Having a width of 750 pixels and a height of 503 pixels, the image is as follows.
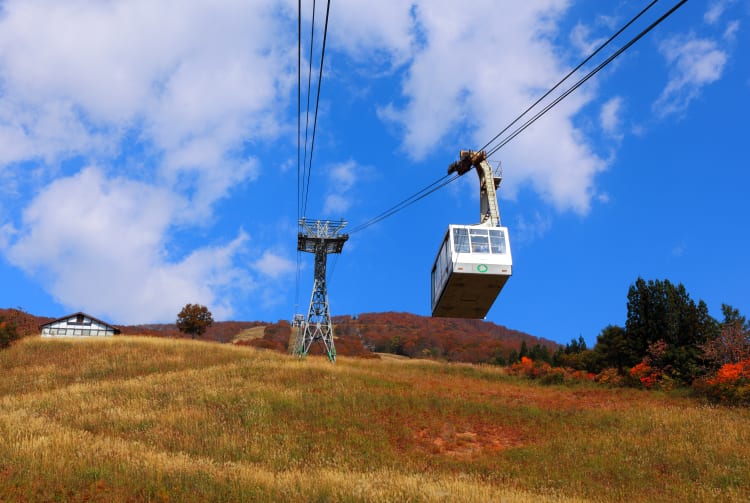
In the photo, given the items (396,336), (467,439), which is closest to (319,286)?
(467,439)

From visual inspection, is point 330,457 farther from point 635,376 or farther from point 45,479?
point 635,376

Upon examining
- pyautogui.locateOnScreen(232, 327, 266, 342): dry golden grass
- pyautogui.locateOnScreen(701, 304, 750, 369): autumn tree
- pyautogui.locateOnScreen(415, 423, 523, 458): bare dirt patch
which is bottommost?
pyautogui.locateOnScreen(415, 423, 523, 458): bare dirt patch

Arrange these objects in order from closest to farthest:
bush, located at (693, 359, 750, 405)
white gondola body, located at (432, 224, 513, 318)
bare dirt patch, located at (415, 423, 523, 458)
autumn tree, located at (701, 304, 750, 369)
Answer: white gondola body, located at (432, 224, 513, 318)
bare dirt patch, located at (415, 423, 523, 458)
bush, located at (693, 359, 750, 405)
autumn tree, located at (701, 304, 750, 369)

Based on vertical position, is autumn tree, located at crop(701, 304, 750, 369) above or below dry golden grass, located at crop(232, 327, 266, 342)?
below

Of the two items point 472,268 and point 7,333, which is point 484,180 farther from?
point 7,333

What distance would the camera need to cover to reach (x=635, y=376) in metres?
46.5

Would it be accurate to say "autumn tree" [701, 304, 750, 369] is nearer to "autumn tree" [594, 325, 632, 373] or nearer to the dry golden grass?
"autumn tree" [594, 325, 632, 373]

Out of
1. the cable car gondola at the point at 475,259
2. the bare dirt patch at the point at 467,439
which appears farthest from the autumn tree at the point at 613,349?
the cable car gondola at the point at 475,259

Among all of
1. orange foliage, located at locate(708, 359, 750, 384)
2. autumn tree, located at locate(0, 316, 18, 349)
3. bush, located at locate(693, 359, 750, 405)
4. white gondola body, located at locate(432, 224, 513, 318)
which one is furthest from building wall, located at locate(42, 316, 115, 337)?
orange foliage, located at locate(708, 359, 750, 384)

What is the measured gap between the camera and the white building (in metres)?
73.0

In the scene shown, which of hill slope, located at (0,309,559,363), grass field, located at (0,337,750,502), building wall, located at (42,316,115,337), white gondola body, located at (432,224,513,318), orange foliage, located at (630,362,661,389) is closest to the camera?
grass field, located at (0,337,750,502)

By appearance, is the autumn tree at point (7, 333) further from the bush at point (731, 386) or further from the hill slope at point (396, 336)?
the bush at point (731, 386)

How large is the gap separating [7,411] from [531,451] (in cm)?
2423

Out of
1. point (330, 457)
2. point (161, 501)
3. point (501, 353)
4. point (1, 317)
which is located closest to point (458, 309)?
point (330, 457)
